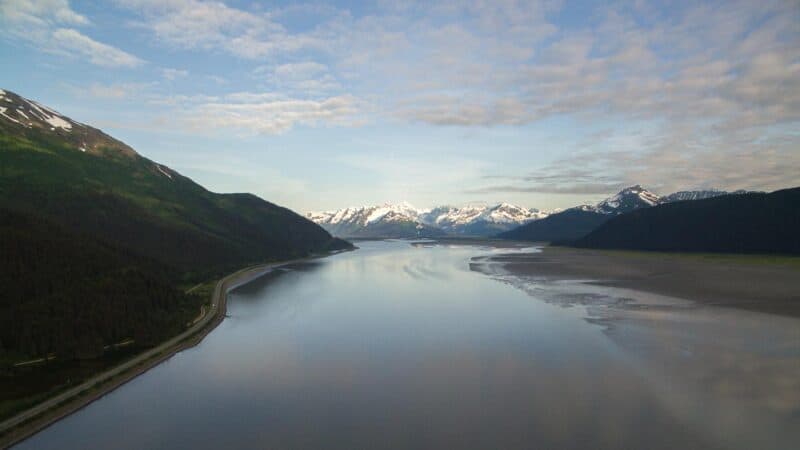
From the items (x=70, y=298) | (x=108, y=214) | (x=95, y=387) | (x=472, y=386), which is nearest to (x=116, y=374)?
(x=95, y=387)

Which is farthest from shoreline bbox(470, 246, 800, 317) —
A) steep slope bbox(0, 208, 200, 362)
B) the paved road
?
steep slope bbox(0, 208, 200, 362)

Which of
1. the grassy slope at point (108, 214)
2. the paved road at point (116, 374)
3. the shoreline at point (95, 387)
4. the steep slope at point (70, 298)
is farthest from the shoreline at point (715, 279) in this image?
the grassy slope at point (108, 214)

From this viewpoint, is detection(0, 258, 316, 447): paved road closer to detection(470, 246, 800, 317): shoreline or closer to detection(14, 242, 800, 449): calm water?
detection(14, 242, 800, 449): calm water

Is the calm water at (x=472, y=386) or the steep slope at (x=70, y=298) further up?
the steep slope at (x=70, y=298)

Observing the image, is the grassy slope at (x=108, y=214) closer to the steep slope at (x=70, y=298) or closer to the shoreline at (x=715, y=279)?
the steep slope at (x=70, y=298)

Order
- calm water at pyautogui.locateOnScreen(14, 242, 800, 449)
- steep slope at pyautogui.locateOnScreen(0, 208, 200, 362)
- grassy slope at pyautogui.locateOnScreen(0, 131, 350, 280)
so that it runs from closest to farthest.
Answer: calm water at pyautogui.locateOnScreen(14, 242, 800, 449) < steep slope at pyautogui.locateOnScreen(0, 208, 200, 362) < grassy slope at pyautogui.locateOnScreen(0, 131, 350, 280)

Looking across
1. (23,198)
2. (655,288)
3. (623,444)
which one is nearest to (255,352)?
(623,444)

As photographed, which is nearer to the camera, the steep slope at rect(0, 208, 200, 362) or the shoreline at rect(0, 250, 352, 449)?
the shoreline at rect(0, 250, 352, 449)
